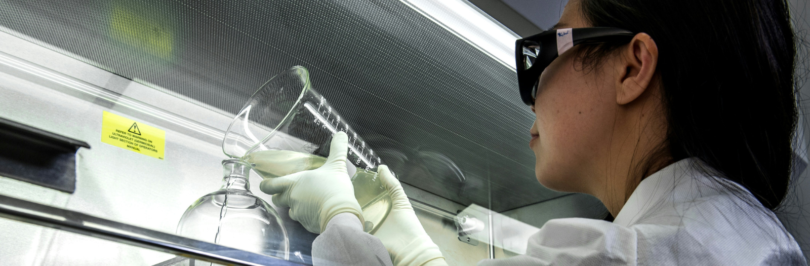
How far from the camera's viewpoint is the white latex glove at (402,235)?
2.46 ft

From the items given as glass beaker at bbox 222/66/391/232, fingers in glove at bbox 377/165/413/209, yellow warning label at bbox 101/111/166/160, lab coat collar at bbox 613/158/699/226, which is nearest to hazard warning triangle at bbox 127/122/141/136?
yellow warning label at bbox 101/111/166/160

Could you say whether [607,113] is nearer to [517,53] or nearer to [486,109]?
[517,53]

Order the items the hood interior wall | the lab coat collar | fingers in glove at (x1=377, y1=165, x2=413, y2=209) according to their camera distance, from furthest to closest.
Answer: fingers in glove at (x1=377, y1=165, x2=413, y2=209)
the hood interior wall
the lab coat collar

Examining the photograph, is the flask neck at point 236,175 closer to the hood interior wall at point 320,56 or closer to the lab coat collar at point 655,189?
the hood interior wall at point 320,56

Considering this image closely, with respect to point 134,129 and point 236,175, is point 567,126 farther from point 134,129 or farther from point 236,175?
point 134,129

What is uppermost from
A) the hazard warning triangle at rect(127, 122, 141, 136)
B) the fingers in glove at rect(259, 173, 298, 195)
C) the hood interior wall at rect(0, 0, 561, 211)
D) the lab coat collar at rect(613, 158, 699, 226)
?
the hood interior wall at rect(0, 0, 561, 211)

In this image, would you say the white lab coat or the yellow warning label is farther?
the yellow warning label

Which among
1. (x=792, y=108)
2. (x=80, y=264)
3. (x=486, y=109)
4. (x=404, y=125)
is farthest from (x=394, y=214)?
(x=792, y=108)

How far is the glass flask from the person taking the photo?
600mm

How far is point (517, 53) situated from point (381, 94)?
10.4 inches

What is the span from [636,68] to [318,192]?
1.64 feet

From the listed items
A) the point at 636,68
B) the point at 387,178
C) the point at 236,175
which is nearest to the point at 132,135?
the point at 236,175

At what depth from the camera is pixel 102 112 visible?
703 mm

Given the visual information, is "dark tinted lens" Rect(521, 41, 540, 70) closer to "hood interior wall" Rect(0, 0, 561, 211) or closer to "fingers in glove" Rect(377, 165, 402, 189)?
"hood interior wall" Rect(0, 0, 561, 211)
